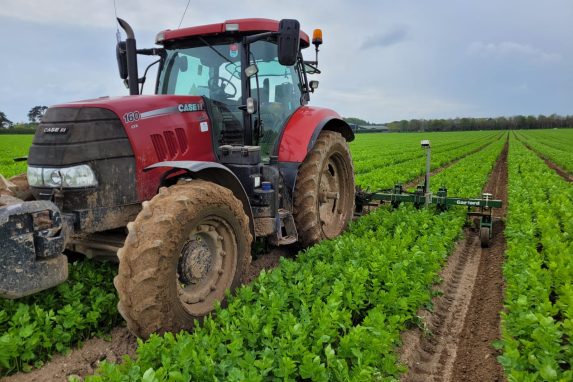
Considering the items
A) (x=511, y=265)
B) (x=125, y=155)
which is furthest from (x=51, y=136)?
(x=511, y=265)

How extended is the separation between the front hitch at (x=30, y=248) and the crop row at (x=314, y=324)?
75 cm

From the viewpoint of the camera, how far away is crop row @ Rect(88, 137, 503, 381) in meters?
2.66

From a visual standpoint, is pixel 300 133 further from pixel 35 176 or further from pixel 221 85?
pixel 35 176

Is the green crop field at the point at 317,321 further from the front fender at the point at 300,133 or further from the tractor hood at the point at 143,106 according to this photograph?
the tractor hood at the point at 143,106

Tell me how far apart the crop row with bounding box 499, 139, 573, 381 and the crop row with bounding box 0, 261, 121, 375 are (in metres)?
3.17

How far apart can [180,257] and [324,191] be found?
9.39 feet

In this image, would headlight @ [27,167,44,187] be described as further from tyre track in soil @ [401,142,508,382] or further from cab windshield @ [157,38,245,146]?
tyre track in soil @ [401,142,508,382]

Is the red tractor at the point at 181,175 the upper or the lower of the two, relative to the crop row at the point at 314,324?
upper

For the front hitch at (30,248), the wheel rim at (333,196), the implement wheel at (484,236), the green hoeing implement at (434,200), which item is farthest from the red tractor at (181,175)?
the implement wheel at (484,236)

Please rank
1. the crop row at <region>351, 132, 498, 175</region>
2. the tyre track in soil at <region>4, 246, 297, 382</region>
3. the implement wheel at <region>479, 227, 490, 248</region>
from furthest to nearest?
the crop row at <region>351, 132, 498, 175</region> < the implement wheel at <region>479, 227, 490, 248</region> < the tyre track in soil at <region>4, 246, 297, 382</region>

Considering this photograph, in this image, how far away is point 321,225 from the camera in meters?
5.82

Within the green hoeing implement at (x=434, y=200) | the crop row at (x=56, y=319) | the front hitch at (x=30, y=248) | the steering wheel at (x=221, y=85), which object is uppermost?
the steering wheel at (x=221, y=85)

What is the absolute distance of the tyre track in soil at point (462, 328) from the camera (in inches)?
135

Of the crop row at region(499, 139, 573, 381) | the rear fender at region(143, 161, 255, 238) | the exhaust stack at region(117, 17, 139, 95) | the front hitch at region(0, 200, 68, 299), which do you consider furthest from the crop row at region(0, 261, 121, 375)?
the crop row at region(499, 139, 573, 381)
